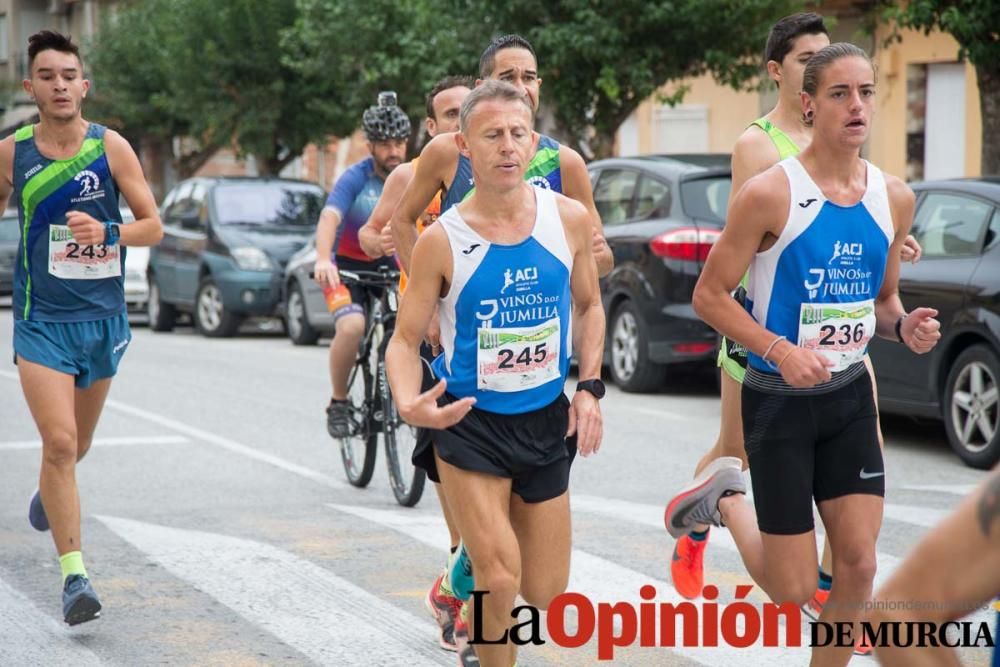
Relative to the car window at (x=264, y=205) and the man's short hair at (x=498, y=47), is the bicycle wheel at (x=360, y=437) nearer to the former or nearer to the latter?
the man's short hair at (x=498, y=47)

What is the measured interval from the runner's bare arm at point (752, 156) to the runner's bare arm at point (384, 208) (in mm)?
1567

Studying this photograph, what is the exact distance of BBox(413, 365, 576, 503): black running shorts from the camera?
446cm

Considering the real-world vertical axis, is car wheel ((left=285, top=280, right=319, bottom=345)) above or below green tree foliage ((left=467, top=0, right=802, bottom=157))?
below

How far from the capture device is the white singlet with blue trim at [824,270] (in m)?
4.46

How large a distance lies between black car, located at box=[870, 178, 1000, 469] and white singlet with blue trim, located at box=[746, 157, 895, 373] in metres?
4.54

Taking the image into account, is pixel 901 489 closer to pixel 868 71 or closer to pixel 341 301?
pixel 341 301

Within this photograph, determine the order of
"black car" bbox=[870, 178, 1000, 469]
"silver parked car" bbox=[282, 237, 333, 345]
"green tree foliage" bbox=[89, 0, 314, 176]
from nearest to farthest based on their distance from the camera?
"black car" bbox=[870, 178, 1000, 469], "silver parked car" bbox=[282, 237, 333, 345], "green tree foliage" bbox=[89, 0, 314, 176]

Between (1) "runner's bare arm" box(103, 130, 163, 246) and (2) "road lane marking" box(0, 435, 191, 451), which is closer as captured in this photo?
(1) "runner's bare arm" box(103, 130, 163, 246)

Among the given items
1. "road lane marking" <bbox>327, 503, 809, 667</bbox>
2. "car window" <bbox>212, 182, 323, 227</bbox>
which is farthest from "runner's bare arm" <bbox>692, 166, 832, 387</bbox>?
"car window" <bbox>212, 182, 323, 227</bbox>

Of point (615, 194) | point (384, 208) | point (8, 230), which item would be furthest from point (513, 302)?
point (8, 230)

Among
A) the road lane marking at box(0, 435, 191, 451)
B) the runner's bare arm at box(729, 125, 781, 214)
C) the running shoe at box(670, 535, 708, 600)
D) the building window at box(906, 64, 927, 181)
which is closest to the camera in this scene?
the runner's bare arm at box(729, 125, 781, 214)

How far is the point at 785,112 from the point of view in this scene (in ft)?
18.0

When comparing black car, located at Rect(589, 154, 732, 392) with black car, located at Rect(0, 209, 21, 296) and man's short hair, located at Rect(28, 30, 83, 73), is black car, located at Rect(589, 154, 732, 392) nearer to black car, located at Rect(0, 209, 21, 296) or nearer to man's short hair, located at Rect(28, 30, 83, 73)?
man's short hair, located at Rect(28, 30, 83, 73)

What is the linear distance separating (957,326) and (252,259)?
1145cm
